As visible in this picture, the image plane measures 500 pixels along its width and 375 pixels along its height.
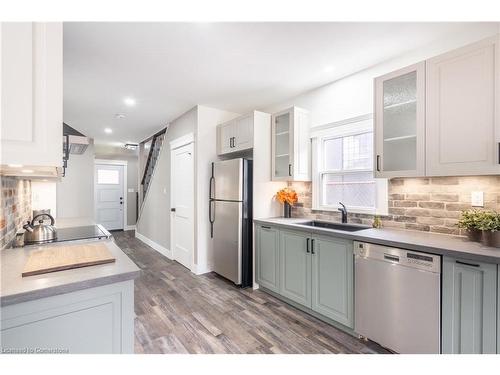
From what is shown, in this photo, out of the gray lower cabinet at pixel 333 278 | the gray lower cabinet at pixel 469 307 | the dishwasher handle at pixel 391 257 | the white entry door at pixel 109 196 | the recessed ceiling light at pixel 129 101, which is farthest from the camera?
the white entry door at pixel 109 196

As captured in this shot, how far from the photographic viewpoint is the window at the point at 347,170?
2.66 metres

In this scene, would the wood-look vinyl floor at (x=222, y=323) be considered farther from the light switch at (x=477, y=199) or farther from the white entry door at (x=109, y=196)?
the white entry door at (x=109, y=196)

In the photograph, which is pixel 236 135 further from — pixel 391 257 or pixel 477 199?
pixel 477 199

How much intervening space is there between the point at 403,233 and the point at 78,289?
7.68 ft

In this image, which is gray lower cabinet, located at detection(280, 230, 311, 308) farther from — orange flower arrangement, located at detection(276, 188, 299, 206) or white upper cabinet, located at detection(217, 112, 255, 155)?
white upper cabinet, located at detection(217, 112, 255, 155)

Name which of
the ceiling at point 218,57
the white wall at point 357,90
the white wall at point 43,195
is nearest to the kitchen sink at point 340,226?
the white wall at point 357,90

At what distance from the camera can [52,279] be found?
112 centimetres

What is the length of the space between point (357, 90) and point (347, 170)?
876 millimetres

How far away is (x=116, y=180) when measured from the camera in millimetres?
7605

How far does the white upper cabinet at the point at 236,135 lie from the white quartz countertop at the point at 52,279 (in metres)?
2.27

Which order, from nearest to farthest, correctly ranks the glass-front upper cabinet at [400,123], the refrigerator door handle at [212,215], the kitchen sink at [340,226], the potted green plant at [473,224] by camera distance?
the potted green plant at [473,224] < the glass-front upper cabinet at [400,123] < the kitchen sink at [340,226] < the refrigerator door handle at [212,215]

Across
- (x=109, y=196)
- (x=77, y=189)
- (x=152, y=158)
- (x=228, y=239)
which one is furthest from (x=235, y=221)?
(x=109, y=196)
